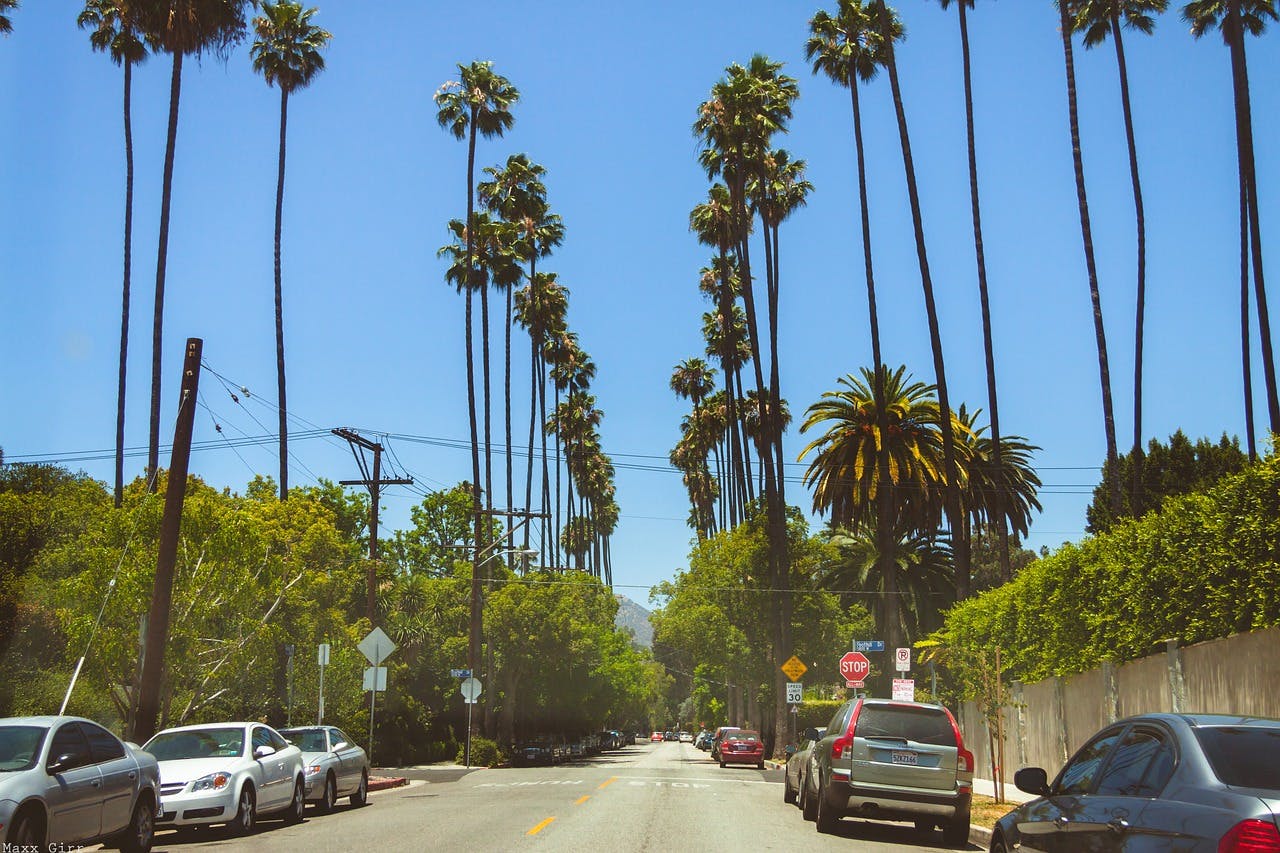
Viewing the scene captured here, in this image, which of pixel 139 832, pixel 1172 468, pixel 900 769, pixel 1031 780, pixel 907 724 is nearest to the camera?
pixel 1031 780

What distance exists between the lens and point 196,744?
17.1m

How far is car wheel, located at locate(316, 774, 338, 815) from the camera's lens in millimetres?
20062

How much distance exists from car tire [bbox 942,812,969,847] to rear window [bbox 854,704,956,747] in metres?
0.98

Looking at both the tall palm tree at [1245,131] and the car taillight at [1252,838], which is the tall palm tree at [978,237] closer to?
the tall palm tree at [1245,131]

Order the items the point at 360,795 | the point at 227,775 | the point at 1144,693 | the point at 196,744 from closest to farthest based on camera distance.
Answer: the point at 227,775, the point at 196,744, the point at 1144,693, the point at 360,795

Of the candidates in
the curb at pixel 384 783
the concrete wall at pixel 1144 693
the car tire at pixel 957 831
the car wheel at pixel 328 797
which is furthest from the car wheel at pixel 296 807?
the concrete wall at pixel 1144 693

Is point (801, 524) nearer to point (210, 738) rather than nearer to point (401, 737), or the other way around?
point (401, 737)

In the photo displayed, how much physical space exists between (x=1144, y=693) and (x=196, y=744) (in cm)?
1464

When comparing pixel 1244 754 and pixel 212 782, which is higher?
pixel 1244 754

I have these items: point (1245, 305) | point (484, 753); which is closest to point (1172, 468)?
Result: point (1245, 305)

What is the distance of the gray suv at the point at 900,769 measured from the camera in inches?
606

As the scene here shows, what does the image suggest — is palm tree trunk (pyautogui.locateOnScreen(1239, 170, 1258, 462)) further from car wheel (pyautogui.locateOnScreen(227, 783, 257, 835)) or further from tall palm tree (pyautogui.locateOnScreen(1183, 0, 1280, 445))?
car wheel (pyautogui.locateOnScreen(227, 783, 257, 835))

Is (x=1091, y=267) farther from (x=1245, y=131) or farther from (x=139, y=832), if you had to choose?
(x=139, y=832)

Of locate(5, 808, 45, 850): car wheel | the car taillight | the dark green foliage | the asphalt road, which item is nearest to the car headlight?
the asphalt road
